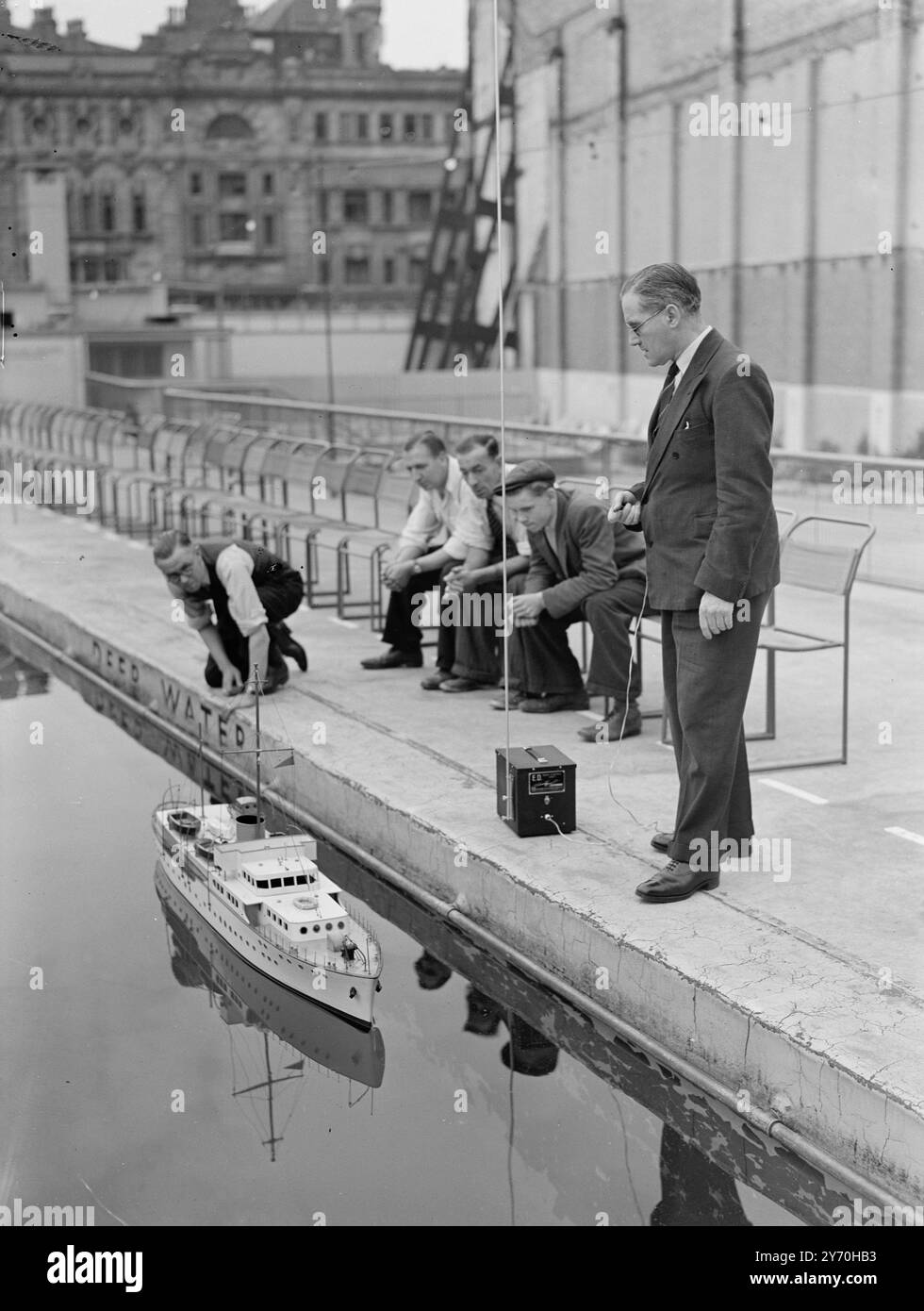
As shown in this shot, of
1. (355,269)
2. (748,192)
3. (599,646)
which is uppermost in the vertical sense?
(355,269)

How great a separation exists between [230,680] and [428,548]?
1256 mm

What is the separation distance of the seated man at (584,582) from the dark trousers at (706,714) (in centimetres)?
166

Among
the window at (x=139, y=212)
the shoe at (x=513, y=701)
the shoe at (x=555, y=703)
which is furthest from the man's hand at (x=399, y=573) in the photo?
the window at (x=139, y=212)

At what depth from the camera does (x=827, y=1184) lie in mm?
3959

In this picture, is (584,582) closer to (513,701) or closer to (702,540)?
(513,701)

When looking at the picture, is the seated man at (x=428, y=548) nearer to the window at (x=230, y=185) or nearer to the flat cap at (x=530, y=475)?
the flat cap at (x=530, y=475)

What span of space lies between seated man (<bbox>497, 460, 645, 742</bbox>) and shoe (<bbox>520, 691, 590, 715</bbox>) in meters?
0.26

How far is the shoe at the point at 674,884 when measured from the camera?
16.5ft

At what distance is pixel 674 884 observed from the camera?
198 inches

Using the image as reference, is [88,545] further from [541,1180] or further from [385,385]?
[385,385]

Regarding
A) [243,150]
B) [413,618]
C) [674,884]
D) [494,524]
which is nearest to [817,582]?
[494,524]

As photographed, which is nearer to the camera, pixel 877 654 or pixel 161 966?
pixel 161 966
